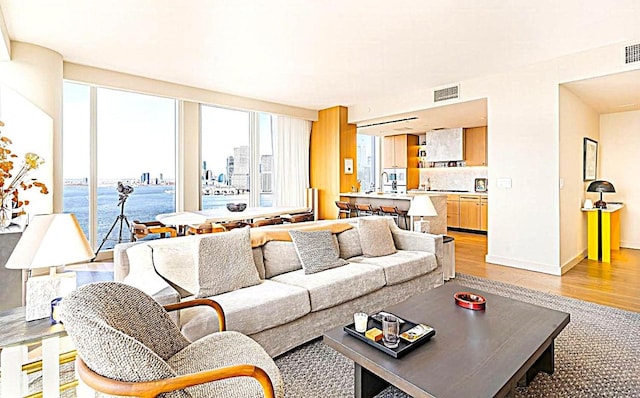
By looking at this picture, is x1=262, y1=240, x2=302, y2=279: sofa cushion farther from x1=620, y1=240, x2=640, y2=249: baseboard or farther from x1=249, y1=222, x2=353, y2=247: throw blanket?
x1=620, y1=240, x2=640, y2=249: baseboard

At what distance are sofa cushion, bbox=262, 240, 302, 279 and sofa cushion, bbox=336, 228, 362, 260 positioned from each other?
2.00 feet

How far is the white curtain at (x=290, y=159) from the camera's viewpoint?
Answer: 745 centimetres

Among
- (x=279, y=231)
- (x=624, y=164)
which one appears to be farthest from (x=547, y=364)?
(x=624, y=164)

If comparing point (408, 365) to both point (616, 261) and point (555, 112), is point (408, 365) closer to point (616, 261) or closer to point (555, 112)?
point (555, 112)

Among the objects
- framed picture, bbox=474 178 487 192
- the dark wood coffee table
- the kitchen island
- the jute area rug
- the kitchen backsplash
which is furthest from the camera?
the kitchen backsplash

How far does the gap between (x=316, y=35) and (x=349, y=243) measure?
7.56 feet

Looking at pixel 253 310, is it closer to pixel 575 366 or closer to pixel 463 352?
pixel 463 352

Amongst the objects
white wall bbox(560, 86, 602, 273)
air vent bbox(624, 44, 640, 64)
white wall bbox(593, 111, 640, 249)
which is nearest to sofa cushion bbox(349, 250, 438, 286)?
white wall bbox(560, 86, 602, 273)

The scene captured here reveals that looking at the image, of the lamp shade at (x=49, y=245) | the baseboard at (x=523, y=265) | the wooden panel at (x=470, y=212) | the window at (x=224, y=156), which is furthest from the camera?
the wooden panel at (x=470, y=212)

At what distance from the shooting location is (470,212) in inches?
313

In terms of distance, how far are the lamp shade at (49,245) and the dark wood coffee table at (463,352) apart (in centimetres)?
138

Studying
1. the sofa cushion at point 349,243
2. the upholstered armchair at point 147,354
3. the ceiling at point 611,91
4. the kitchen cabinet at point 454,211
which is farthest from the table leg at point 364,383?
the kitchen cabinet at point 454,211

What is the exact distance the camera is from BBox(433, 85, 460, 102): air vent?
5.61 metres

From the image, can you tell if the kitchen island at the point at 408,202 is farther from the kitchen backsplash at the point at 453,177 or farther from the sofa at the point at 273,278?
the kitchen backsplash at the point at 453,177
